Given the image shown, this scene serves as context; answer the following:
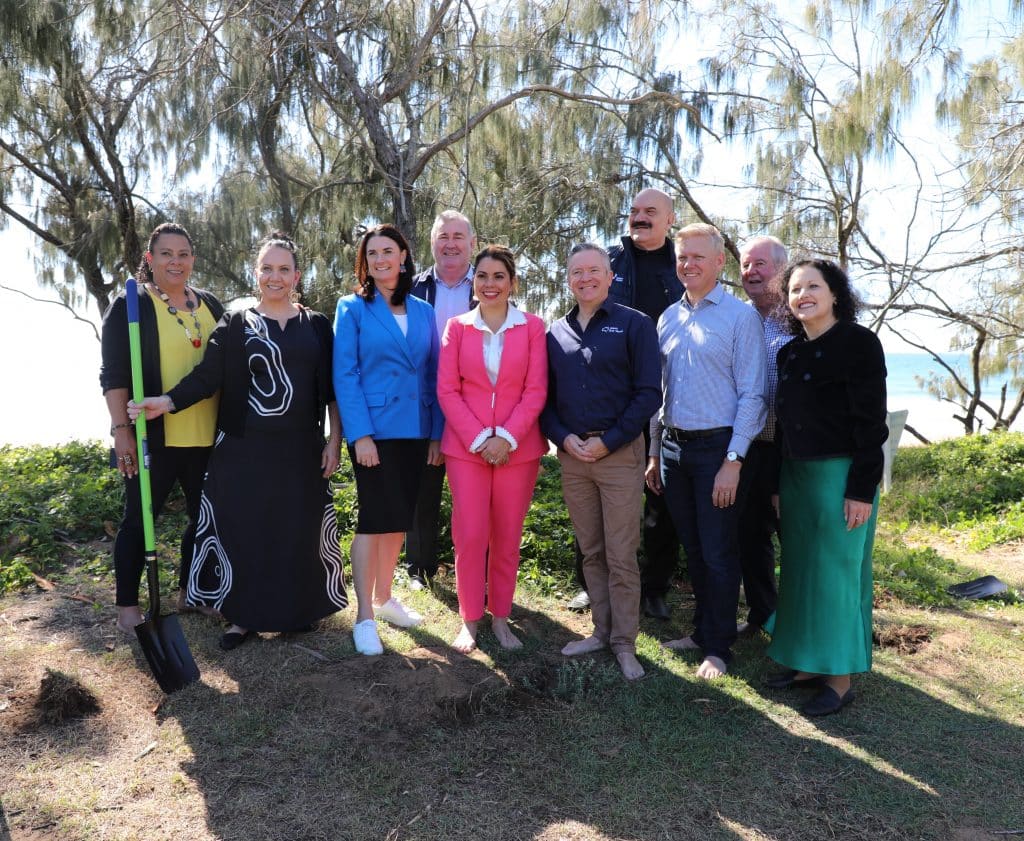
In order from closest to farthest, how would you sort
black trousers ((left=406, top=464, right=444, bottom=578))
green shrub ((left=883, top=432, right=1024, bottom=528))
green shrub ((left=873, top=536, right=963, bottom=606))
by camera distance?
black trousers ((left=406, top=464, right=444, bottom=578)) → green shrub ((left=873, top=536, right=963, bottom=606)) → green shrub ((left=883, top=432, right=1024, bottom=528))

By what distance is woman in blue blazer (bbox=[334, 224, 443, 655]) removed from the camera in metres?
3.60

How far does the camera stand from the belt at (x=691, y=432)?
11.4 feet

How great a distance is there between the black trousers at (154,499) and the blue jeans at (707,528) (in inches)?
84.0

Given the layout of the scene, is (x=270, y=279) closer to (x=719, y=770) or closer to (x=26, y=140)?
(x=719, y=770)

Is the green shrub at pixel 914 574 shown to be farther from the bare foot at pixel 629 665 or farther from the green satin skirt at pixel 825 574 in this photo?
the bare foot at pixel 629 665

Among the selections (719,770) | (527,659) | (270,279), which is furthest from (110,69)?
(719,770)

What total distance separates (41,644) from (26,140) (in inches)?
261

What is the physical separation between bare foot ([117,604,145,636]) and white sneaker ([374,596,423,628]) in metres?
1.11

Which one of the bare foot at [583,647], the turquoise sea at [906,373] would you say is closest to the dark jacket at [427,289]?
the bare foot at [583,647]

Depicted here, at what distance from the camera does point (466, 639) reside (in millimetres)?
3742

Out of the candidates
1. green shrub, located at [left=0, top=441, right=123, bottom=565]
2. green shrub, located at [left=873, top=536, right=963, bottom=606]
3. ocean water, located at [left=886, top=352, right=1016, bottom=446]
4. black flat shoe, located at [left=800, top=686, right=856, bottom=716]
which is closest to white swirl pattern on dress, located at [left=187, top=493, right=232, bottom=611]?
green shrub, located at [left=0, top=441, right=123, bottom=565]

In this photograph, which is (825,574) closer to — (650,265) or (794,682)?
(794,682)

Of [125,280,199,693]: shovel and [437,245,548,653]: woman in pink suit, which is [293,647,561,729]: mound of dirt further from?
[125,280,199,693]: shovel

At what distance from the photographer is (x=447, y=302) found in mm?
4133
